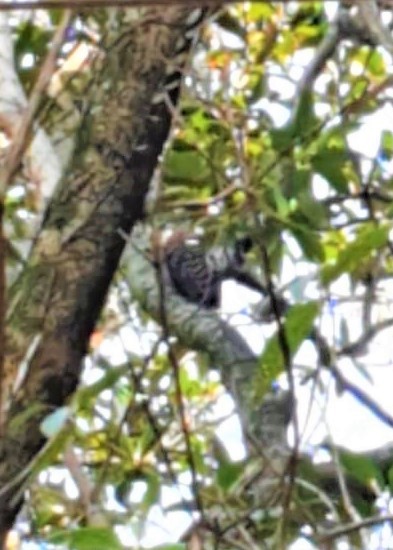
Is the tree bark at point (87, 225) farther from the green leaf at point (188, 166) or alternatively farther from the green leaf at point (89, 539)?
the green leaf at point (188, 166)

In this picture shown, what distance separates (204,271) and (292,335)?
22.5 inches

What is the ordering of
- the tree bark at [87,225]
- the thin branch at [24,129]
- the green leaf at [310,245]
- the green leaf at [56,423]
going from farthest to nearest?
the green leaf at [310,245], the tree bark at [87,225], the green leaf at [56,423], the thin branch at [24,129]

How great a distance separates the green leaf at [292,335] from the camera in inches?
32.5

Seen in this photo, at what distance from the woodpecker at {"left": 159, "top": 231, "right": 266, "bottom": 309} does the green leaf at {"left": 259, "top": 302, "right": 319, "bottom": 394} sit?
422mm

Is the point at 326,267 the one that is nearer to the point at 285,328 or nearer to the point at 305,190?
the point at 285,328

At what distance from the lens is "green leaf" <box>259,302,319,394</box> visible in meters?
0.83

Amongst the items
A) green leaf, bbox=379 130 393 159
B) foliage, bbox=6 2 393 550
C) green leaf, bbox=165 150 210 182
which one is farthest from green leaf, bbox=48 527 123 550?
green leaf, bbox=379 130 393 159

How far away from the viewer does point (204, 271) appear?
141 centimetres

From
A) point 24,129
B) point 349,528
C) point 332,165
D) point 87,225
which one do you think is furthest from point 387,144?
point 24,129

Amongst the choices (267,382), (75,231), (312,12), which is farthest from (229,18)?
(267,382)

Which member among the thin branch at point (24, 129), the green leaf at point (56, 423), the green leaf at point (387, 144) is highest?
the green leaf at point (387, 144)

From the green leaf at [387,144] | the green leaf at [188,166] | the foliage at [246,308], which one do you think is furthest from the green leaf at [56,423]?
the green leaf at [387,144]

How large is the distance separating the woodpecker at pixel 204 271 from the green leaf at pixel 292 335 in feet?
1.39

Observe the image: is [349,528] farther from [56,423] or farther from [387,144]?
[387,144]
